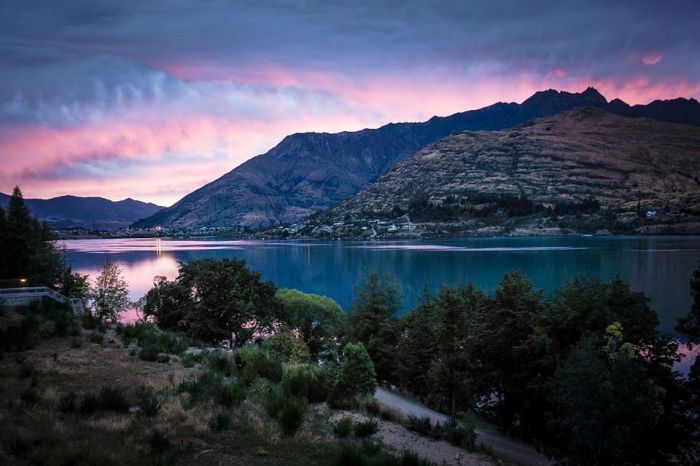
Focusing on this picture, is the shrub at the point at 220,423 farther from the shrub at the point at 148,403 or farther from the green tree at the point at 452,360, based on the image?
the green tree at the point at 452,360

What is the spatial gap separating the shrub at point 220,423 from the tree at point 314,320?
3053 cm

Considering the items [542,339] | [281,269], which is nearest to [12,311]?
[542,339]

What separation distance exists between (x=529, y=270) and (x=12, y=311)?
339 feet

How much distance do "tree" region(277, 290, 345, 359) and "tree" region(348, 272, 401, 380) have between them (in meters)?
3.30

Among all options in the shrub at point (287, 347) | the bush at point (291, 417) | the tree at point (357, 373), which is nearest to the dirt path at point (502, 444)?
the tree at point (357, 373)

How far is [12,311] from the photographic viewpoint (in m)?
23.6

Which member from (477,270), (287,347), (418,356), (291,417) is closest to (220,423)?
(291,417)

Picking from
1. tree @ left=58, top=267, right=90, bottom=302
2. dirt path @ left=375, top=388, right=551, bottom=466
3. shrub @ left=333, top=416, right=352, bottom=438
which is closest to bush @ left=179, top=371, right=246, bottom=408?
shrub @ left=333, top=416, right=352, bottom=438

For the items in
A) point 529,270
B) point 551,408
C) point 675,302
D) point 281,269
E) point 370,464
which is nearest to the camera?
point 370,464

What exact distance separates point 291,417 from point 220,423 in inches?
79.3

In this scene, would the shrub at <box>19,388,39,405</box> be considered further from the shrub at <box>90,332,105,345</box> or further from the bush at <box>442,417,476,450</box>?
the bush at <box>442,417,476,450</box>

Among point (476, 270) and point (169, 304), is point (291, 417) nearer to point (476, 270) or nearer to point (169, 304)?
point (169, 304)

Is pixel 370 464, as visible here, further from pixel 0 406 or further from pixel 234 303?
pixel 234 303

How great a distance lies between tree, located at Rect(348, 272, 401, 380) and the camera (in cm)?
3747
